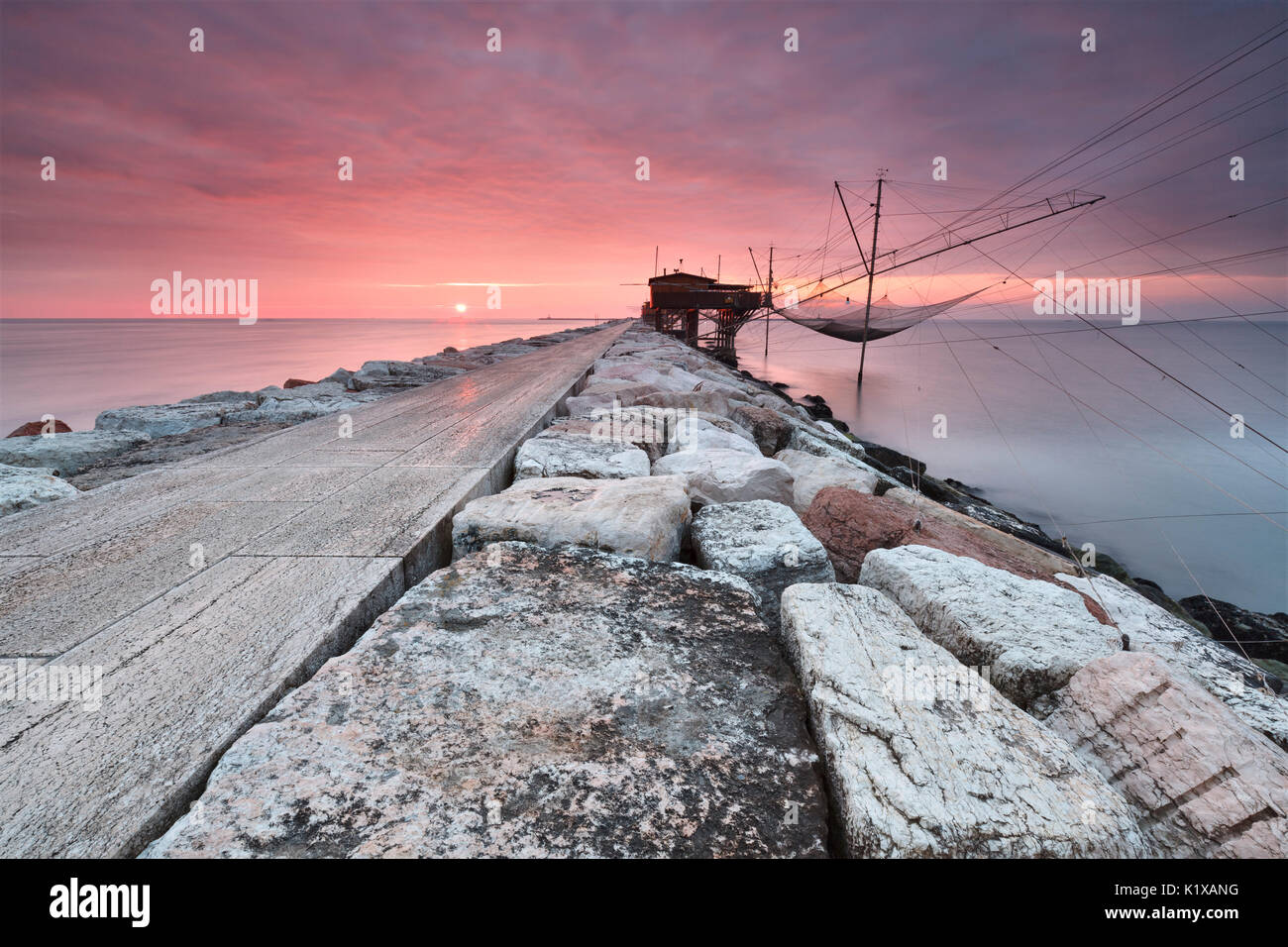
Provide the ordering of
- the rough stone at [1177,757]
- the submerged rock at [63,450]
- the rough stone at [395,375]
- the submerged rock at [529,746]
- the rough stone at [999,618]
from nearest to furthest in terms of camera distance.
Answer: the submerged rock at [529,746] < the rough stone at [1177,757] < the rough stone at [999,618] < the submerged rock at [63,450] < the rough stone at [395,375]

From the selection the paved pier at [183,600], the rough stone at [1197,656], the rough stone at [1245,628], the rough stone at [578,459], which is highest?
the rough stone at [578,459]

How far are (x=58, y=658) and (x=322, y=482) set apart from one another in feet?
4.91

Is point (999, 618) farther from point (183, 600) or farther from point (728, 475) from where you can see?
point (183, 600)

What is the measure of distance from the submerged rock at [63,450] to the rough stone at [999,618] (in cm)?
475

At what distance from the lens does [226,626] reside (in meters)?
1.60

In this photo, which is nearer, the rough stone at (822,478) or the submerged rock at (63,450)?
the submerged rock at (63,450)

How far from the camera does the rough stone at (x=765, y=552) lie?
221cm

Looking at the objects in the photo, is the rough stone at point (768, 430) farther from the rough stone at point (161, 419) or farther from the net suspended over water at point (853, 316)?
the net suspended over water at point (853, 316)

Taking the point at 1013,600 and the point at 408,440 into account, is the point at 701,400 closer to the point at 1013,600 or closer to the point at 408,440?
the point at 408,440

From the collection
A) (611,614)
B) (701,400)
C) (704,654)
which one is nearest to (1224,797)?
(704,654)

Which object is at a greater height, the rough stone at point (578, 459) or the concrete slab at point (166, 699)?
the rough stone at point (578, 459)

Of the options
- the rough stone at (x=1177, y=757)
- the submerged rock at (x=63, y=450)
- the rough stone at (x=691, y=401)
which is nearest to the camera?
the rough stone at (x=1177, y=757)

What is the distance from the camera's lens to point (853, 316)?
2361 cm

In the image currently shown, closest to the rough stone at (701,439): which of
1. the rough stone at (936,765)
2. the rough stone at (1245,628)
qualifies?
the rough stone at (936,765)
